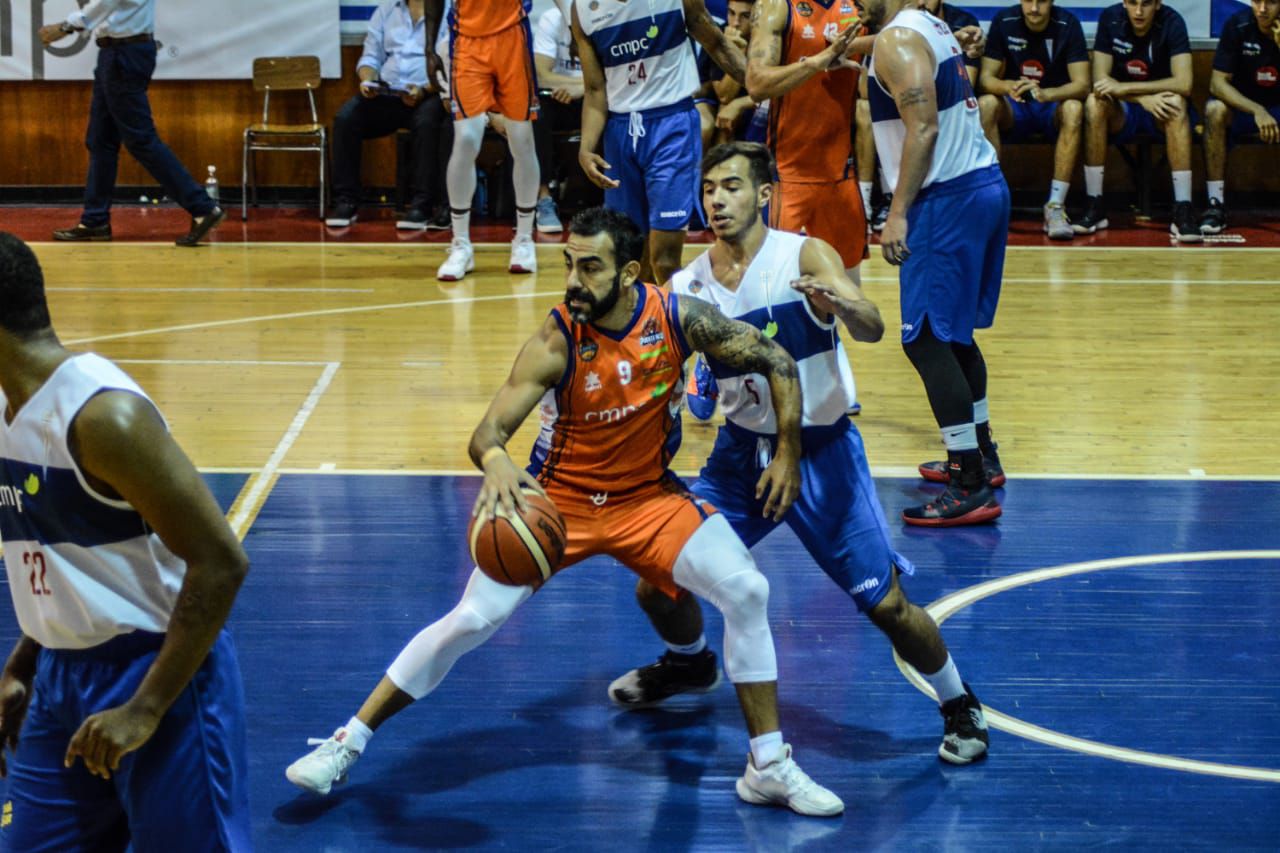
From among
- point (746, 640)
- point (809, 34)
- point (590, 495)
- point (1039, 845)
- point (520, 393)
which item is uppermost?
point (809, 34)

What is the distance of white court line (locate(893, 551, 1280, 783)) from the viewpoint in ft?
14.6

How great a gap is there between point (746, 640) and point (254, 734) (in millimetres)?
1416

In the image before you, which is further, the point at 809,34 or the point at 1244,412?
the point at 1244,412

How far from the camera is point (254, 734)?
15.1ft

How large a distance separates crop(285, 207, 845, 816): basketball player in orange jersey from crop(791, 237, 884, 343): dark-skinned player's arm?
0.69 ft

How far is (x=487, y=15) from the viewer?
33.3ft

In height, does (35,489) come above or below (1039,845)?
above

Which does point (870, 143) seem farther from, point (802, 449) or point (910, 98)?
point (802, 449)

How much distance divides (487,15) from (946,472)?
15.6 ft

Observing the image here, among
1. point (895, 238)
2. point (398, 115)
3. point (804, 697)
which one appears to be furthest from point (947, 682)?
point (398, 115)

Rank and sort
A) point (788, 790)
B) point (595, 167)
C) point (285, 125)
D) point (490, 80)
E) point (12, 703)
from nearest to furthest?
point (12, 703) → point (788, 790) → point (595, 167) → point (490, 80) → point (285, 125)

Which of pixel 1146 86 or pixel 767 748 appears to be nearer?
pixel 767 748

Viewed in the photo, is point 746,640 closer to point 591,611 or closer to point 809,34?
point 591,611

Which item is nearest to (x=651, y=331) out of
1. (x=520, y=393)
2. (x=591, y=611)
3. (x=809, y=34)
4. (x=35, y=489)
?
(x=520, y=393)
